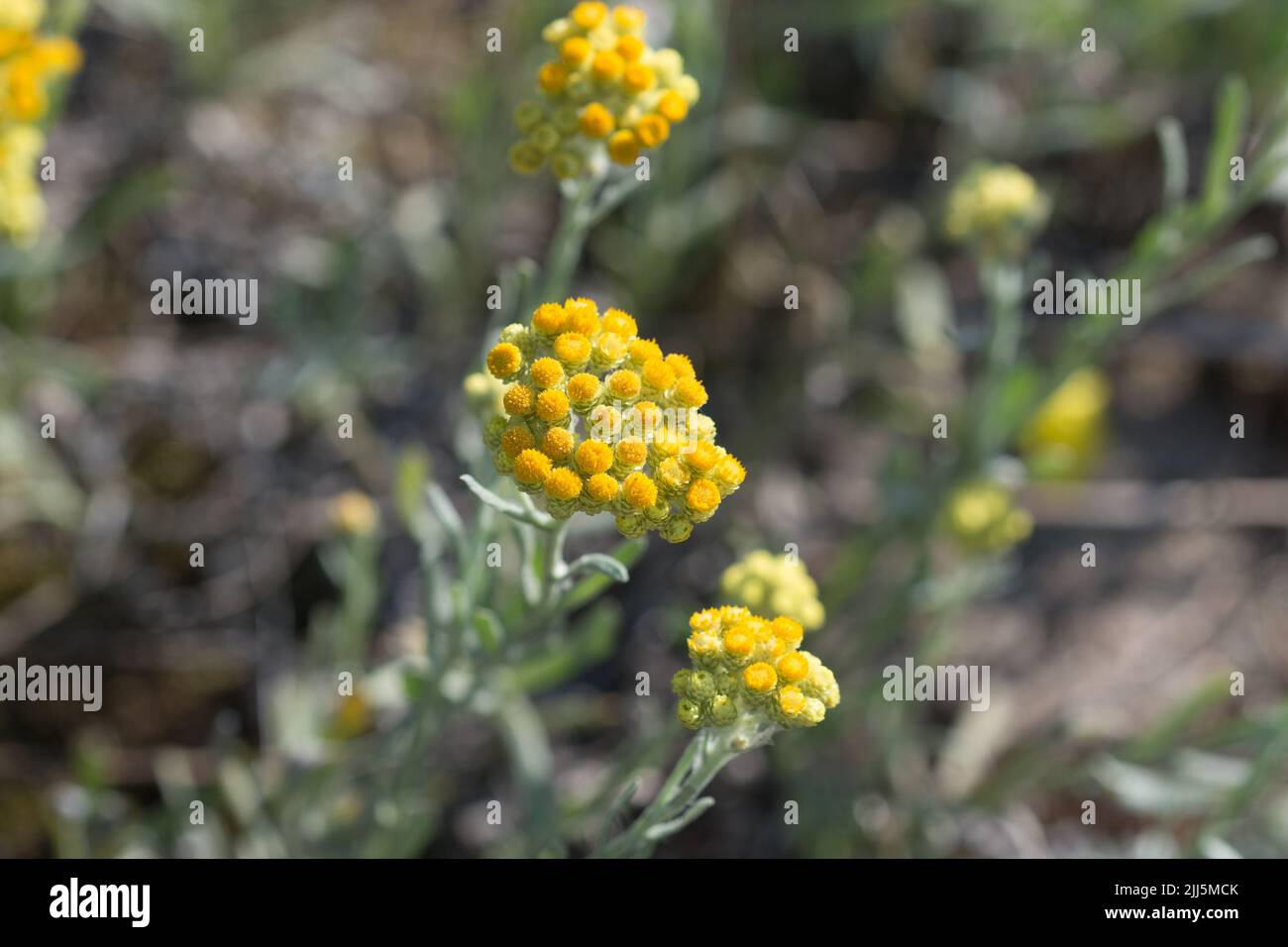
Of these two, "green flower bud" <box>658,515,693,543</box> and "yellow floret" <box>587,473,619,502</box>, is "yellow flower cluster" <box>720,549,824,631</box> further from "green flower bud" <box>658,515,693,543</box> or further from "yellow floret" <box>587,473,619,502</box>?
"yellow floret" <box>587,473,619,502</box>

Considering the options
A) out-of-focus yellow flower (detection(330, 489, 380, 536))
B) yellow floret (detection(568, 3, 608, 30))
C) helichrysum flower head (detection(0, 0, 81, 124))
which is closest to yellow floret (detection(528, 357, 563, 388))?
yellow floret (detection(568, 3, 608, 30))

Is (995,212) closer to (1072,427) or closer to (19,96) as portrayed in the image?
(1072,427)

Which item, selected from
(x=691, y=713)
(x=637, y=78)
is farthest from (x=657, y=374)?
(x=637, y=78)

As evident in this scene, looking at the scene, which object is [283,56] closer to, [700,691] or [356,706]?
[356,706]

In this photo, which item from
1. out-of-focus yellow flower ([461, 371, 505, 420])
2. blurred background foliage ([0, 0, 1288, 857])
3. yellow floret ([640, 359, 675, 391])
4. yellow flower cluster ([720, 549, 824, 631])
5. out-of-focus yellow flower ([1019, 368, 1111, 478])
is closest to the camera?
yellow floret ([640, 359, 675, 391])

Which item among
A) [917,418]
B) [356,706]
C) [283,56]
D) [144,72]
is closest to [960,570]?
[917,418]

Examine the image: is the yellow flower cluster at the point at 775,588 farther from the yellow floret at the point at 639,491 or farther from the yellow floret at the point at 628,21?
the yellow floret at the point at 628,21
